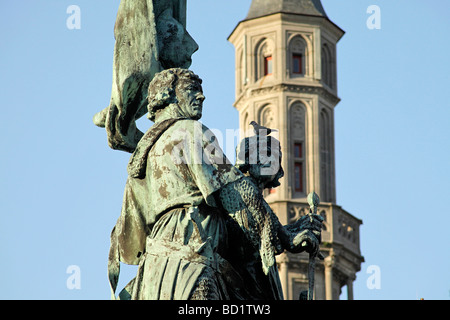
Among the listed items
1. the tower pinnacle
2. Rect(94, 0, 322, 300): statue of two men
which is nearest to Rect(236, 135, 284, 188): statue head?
Rect(94, 0, 322, 300): statue of two men

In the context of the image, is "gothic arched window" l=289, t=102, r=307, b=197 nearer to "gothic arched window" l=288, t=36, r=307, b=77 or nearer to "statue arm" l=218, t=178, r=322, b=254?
"gothic arched window" l=288, t=36, r=307, b=77

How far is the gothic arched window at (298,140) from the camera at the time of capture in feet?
225

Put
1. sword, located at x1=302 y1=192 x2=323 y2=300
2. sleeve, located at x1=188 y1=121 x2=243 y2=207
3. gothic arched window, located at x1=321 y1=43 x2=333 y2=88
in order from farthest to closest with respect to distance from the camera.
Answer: gothic arched window, located at x1=321 y1=43 x2=333 y2=88, sword, located at x1=302 y1=192 x2=323 y2=300, sleeve, located at x1=188 y1=121 x2=243 y2=207

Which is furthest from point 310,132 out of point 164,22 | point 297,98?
point 164,22

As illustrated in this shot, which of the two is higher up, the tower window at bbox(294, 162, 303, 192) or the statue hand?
the tower window at bbox(294, 162, 303, 192)

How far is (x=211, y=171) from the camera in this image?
952 centimetres

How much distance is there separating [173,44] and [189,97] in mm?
852

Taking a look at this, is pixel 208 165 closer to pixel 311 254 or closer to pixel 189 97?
pixel 189 97

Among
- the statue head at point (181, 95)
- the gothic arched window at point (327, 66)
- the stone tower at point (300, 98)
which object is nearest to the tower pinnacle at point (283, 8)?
the stone tower at point (300, 98)

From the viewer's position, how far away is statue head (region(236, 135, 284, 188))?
10.0m

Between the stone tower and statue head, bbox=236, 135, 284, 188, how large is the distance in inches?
2237

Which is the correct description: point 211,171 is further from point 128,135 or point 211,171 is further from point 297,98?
point 297,98

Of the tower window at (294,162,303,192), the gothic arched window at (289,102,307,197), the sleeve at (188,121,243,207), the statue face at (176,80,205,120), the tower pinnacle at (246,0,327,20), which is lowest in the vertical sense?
the sleeve at (188,121,243,207)
